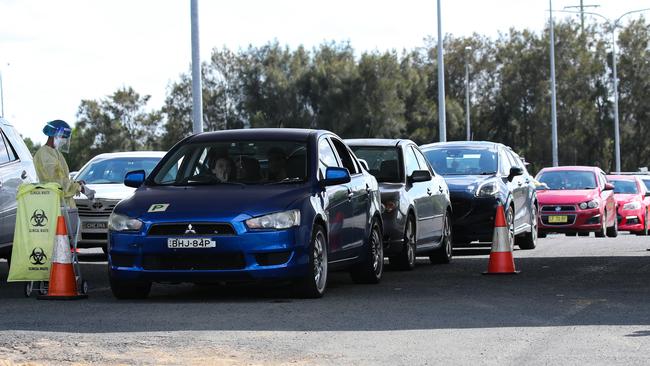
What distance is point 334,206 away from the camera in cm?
1446

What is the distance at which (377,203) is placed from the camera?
1622 cm

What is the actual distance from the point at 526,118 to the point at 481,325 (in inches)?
3730

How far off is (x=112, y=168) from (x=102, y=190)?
137 cm

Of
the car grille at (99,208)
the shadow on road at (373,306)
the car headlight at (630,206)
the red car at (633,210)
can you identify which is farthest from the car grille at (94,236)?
the car headlight at (630,206)

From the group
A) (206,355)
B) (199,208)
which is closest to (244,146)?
(199,208)

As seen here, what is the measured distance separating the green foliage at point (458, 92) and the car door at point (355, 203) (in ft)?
271

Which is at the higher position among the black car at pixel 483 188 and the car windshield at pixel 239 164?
the car windshield at pixel 239 164

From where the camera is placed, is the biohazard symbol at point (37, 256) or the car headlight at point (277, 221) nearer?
the car headlight at point (277, 221)

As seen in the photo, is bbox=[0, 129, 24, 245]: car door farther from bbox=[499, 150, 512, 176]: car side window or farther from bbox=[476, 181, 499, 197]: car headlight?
bbox=[499, 150, 512, 176]: car side window

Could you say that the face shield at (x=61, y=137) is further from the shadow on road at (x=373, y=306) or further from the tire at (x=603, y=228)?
the tire at (x=603, y=228)

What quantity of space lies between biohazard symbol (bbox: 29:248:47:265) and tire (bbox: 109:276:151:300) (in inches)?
41.7

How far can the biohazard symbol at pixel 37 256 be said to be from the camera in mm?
14430

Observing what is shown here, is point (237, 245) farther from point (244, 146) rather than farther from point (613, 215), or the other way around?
point (613, 215)

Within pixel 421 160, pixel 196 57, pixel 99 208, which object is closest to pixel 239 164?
pixel 421 160
